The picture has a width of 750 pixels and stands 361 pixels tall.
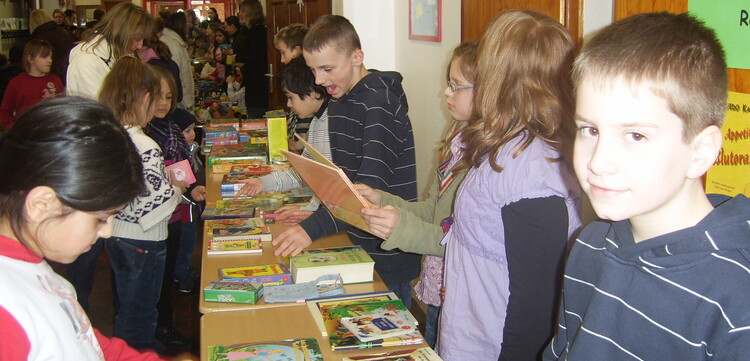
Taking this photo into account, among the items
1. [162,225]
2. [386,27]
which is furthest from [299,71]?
[386,27]

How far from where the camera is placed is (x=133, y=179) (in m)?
1.31

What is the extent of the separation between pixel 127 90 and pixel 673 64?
7.51ft

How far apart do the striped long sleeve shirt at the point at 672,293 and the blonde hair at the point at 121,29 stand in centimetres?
306

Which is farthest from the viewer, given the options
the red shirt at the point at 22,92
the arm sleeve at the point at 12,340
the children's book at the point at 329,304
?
the red shirt at the point at 22,92

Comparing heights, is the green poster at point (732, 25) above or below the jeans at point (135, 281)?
above

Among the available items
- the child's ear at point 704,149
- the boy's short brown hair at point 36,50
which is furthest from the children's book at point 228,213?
the boy's short brown hair at point 36,50

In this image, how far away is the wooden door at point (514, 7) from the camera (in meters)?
1.93

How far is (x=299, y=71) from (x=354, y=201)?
1.52 m

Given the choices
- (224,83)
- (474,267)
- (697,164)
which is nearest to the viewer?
(697,164)

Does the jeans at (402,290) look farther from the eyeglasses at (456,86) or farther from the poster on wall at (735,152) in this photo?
the poster on wall at (735,152)

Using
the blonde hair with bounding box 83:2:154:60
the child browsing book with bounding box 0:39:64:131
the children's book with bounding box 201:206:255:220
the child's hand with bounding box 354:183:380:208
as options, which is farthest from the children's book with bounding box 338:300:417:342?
the child browsing book with bounding box 0:39:64:131

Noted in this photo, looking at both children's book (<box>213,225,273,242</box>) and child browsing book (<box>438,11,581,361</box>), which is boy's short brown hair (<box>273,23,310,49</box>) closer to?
children's book (<box>213,225,273,242</box>)

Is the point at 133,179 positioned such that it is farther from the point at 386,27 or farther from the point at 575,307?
the point at 386,27

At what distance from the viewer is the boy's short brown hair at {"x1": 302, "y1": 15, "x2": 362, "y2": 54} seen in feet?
8.15
